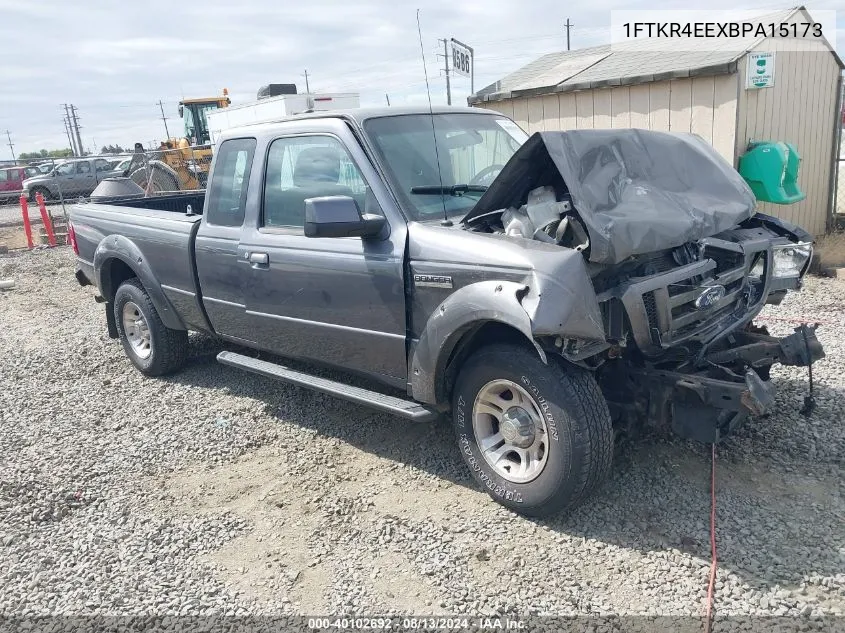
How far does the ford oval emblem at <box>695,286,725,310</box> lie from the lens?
3.35 m

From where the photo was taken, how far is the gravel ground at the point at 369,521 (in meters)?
2.95

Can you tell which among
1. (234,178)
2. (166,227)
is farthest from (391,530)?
(166,227)

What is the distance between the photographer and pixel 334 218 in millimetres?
3443

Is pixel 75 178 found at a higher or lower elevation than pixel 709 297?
higher

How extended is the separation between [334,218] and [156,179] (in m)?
11.0

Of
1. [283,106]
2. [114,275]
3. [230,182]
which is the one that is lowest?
[114,275]

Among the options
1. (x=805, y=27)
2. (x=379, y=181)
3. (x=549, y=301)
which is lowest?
(x=549, y=301)

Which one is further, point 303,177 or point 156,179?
point 156,179

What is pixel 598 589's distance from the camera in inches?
114

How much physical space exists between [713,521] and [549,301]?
53.6 inches

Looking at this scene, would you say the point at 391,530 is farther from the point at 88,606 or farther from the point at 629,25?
the point at 629,25

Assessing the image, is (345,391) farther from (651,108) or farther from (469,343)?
(651,108)

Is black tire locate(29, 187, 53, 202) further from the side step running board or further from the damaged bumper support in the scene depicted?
the damaged bumper support

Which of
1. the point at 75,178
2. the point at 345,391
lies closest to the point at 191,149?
the point at 75,178
